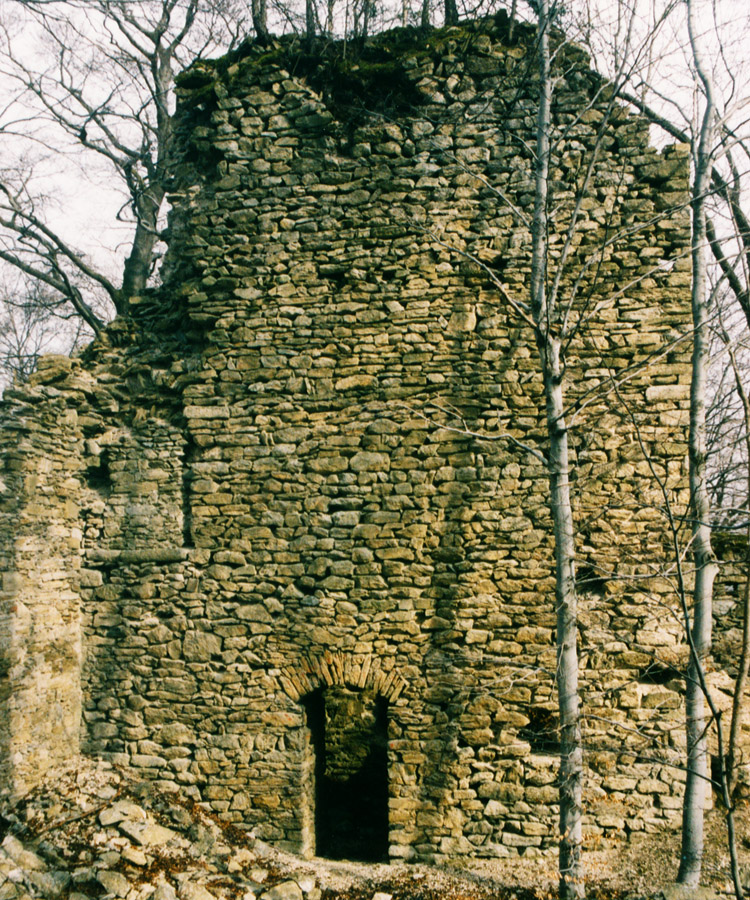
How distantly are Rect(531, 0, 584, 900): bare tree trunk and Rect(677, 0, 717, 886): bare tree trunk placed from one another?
0.85 metres

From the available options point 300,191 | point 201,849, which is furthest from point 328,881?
point 300,191

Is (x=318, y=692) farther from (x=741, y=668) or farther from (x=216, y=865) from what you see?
(x=741, y=668)

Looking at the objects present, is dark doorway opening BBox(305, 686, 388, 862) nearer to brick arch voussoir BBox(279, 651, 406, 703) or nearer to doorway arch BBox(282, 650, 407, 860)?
doorway arch BBox(282, 650, 407, 860)

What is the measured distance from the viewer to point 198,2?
36.8 ft

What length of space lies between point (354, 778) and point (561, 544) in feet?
14.2

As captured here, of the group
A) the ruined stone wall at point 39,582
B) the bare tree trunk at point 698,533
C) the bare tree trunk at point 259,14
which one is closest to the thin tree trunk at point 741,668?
the bare tree trunk at point 698,533

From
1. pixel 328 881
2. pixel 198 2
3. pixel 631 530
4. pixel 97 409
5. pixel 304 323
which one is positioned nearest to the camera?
pixel 328 881

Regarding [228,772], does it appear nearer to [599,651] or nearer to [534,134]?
[599,651]

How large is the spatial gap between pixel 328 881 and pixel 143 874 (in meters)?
1.30

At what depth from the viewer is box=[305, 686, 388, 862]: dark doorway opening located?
20.0 feet

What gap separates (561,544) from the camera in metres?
4.41

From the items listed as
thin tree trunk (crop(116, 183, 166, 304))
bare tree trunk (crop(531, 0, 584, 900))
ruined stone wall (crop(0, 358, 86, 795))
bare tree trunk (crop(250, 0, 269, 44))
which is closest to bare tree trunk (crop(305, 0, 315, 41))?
bare tree trunk (crop(250, 0, 269, 44))

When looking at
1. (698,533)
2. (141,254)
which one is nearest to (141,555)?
(698,533)

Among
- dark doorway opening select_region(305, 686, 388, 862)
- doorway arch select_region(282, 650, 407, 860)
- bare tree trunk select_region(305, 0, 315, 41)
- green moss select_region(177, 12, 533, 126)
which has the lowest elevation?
dark doorway opening select_region(305, 686, 388, 862)
